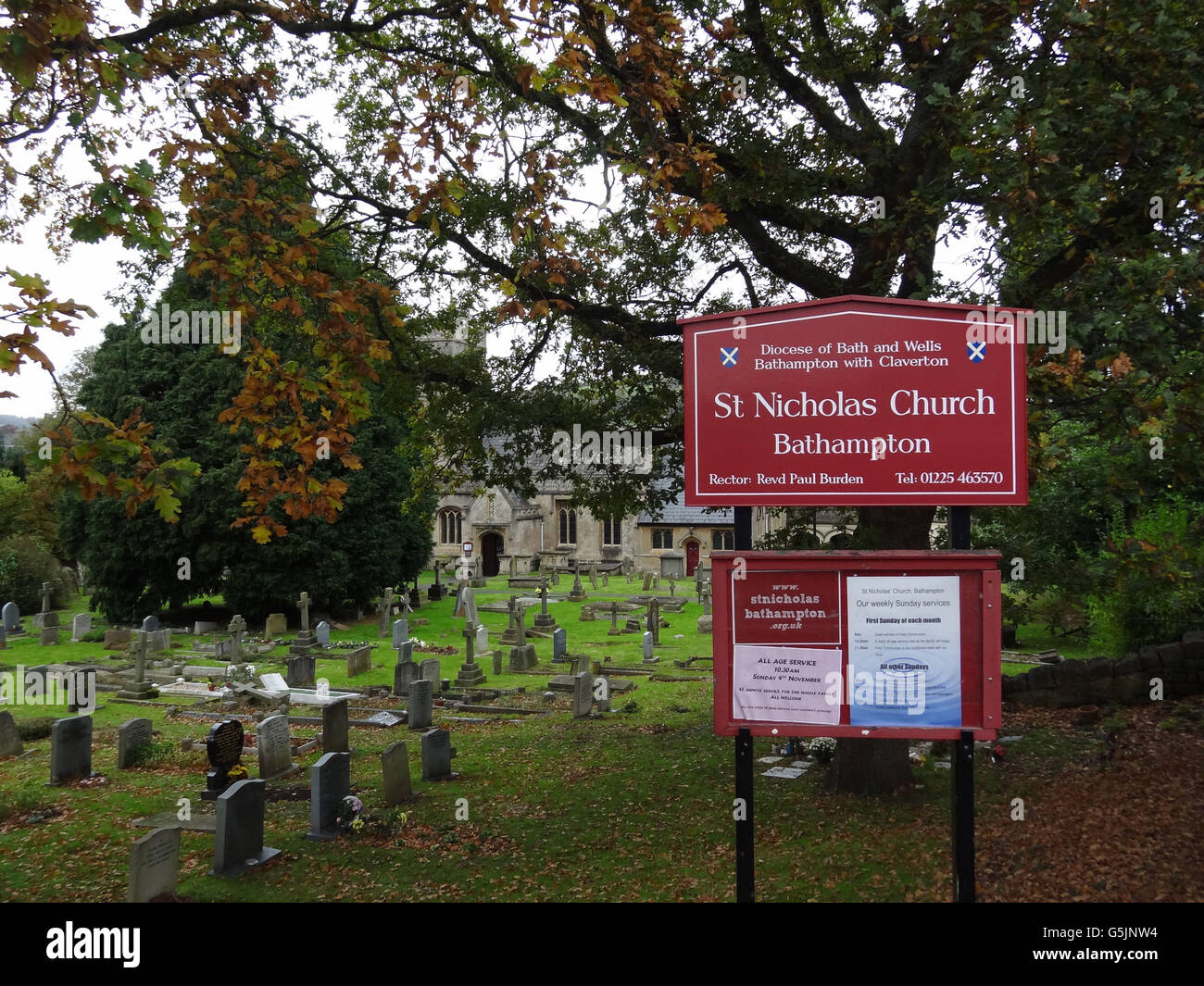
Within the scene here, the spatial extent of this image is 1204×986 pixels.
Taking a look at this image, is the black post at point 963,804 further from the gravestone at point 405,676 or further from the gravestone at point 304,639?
the gravestone at point 304,639

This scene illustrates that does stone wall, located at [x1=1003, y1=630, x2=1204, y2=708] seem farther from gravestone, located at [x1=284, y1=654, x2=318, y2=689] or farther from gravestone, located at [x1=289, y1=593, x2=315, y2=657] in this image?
gravestone, located at [x1=289, y1=593, x2=315, y2=657]

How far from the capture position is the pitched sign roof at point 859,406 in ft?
17.4

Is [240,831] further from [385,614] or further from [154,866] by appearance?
[385,614]

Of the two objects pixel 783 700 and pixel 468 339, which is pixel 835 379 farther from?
pixel 468 339

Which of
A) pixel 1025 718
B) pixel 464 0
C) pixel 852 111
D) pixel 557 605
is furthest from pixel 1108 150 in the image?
pixel 557 605

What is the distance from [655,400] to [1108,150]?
5036 millimetres

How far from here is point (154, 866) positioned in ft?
23.8

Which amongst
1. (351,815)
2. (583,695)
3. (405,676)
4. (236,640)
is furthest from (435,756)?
(236,640)

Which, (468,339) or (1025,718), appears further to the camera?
(468,339)

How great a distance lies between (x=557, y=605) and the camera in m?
33.6

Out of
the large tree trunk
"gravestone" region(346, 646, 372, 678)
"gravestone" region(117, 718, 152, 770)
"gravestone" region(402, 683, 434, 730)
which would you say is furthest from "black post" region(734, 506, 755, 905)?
"gravestone" region(346, 646, 372, 678)

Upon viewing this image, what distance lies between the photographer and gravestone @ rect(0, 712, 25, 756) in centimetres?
1320

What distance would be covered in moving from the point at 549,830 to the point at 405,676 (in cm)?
957

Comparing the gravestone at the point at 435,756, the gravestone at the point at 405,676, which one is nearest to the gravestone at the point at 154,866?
the gravestone at the point at 435,756
